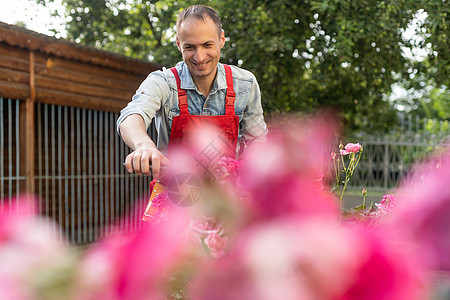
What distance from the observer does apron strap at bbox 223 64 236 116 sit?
2636 millimetres

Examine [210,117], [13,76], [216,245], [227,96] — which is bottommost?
[216,245]

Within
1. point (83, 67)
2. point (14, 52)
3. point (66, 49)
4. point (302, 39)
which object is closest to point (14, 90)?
point (14, 52)

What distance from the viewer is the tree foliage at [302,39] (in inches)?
409

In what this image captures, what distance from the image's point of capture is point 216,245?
1.97 feet

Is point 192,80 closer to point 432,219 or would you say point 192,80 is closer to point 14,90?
point 432,219

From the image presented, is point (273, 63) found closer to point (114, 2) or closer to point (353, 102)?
point (353, 102)

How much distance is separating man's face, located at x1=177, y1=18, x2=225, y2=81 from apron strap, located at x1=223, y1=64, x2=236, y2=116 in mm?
169

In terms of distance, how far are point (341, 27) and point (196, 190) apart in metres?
9.97

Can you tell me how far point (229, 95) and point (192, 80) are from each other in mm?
196

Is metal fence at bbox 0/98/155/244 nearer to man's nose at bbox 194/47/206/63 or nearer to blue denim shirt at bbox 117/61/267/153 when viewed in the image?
blue denim shirt at bbox 117/61/267/153

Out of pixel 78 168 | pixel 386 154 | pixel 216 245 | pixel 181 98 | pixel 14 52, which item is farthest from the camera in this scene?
pixel 386 154

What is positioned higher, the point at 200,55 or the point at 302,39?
the point at 302,39

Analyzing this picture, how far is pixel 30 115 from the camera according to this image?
7.13 m

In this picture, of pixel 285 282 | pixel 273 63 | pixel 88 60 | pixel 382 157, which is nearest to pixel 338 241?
pixel 285 282
